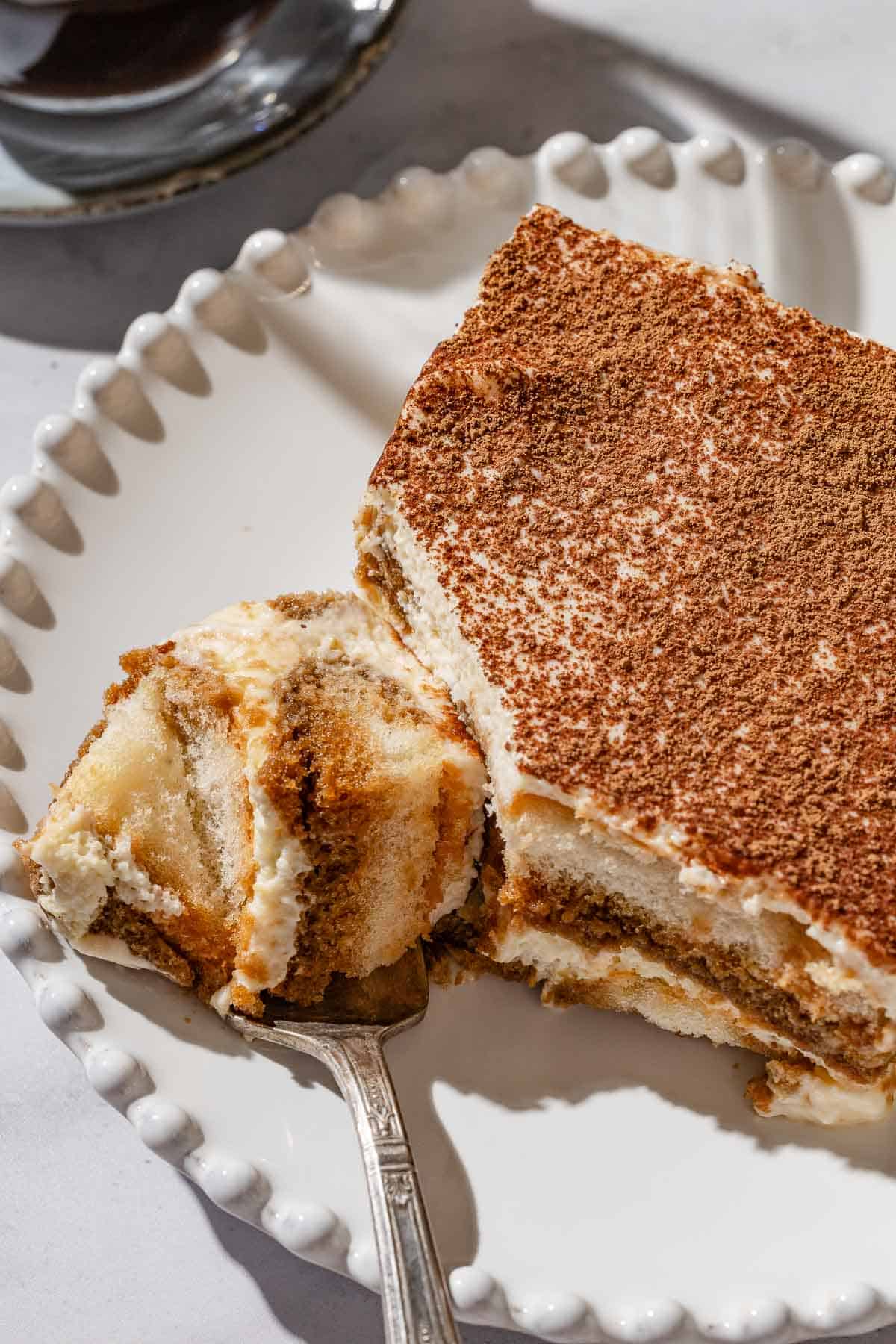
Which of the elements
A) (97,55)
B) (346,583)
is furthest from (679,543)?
(97,55)

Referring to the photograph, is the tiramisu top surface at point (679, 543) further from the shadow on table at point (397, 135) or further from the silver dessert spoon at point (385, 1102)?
the shadow on table at point (397, 135)

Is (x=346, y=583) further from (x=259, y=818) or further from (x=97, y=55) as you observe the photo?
(x=97, y=55)

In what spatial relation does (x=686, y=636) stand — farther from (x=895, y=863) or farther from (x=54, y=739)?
(x=54, y=739)

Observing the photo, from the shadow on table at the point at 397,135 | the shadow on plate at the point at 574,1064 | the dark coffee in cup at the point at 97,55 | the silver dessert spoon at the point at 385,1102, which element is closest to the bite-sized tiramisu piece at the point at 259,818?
the silver dessert spoon at the point at 385,1102

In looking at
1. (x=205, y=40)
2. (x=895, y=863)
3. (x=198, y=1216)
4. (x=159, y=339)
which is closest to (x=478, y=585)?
(x=895, y=863)

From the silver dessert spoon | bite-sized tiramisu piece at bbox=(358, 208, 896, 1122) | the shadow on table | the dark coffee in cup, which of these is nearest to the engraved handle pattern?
the silver dessert spoon

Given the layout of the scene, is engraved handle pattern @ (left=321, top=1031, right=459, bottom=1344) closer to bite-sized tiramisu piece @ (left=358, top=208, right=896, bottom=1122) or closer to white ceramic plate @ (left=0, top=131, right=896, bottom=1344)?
white ceramic plate @ (left=0, top=131, right=896, bottom=1344)
